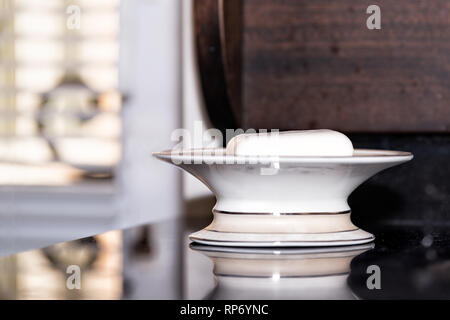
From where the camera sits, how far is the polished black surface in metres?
0.37

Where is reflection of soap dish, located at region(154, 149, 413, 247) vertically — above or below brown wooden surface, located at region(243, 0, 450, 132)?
below

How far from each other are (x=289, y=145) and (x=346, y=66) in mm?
362

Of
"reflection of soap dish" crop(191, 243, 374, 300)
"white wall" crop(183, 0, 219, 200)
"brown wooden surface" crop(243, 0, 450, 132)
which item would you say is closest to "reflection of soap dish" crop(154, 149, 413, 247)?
"reflection of soap dish" crop(191, 243, 374, 300)

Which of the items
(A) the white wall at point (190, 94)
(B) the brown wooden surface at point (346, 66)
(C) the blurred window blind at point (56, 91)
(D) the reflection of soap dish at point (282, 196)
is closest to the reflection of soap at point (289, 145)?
(D) the reflection of soap dish at point (282, 196)

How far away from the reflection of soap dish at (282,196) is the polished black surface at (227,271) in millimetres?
12

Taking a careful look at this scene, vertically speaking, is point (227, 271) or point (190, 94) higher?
point (190, 94)

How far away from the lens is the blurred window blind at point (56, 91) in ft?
4.02

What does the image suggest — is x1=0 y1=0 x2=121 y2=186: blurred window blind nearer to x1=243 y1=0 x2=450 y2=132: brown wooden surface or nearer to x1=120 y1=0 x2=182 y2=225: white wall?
x1=120 y1=0 x2=182 y2=225: white wall

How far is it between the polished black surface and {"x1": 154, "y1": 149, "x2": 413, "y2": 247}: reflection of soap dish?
12 mm

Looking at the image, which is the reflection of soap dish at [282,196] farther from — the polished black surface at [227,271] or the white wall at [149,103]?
the white wall at [149,103]

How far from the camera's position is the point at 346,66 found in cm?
86

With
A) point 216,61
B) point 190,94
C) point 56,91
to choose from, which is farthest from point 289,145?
point 56,91

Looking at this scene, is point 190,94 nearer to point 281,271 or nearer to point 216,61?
point 216,61

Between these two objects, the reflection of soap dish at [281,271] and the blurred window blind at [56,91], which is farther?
the blurred window blind at [56,91]
